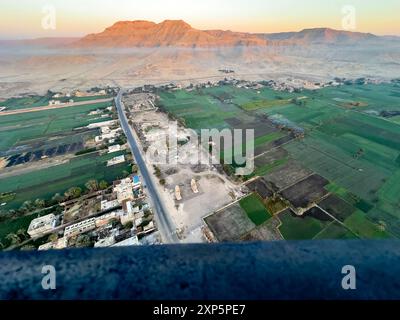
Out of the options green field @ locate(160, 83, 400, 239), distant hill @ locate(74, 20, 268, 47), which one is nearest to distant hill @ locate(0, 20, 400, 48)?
distant hill @ locate(74, 20, 268, 47)

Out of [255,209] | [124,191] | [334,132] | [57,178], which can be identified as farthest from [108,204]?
[334,132]

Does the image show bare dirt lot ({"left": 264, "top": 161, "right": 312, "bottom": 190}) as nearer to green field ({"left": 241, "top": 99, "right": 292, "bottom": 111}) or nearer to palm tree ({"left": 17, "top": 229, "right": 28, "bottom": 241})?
palm tree ({"left": 17, "top": 229, "right": 28, "bottom": 241})

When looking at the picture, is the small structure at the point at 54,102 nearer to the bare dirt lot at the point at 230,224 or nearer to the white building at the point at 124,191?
the white building at the point at 124,191

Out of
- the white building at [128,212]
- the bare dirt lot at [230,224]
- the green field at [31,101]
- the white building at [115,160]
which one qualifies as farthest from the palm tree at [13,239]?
the green field at [31,101]

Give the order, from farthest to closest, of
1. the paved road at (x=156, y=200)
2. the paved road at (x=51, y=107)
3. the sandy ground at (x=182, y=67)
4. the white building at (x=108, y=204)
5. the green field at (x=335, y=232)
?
the sandy ground at (x=182, y=67) → the paved road at (x=51, y=107) → the white building at (x=108, y=204) → the paved road at (x=156, y=200) → the green field at (x=335, y=232)

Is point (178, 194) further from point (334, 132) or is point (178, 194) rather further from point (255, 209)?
point (334, 132)
